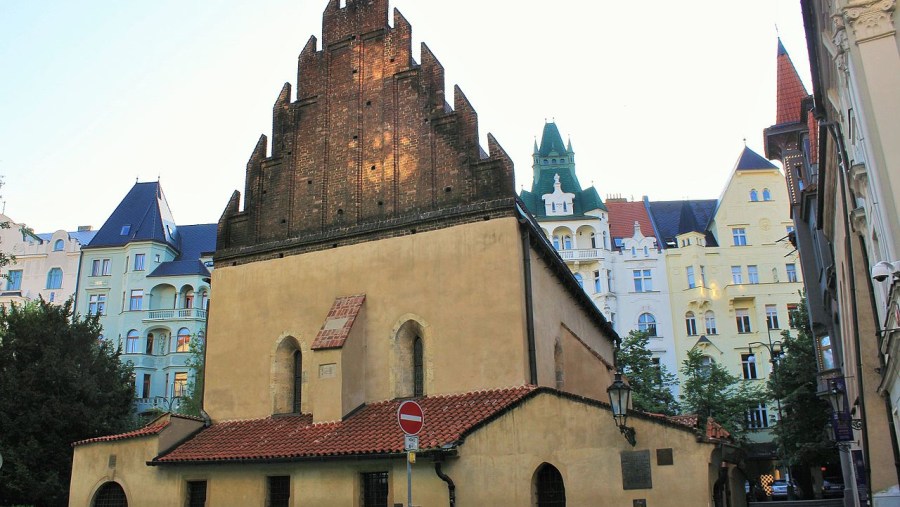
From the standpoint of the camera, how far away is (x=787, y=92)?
31844mm

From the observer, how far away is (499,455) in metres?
14.7

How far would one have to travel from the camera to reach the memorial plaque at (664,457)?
522 inches

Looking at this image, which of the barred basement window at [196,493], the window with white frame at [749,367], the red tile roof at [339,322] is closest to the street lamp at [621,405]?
the red tile roof at [339,322]

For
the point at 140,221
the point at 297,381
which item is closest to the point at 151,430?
the point at 297,381

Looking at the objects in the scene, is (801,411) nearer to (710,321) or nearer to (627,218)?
(710,321)

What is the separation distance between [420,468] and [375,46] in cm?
1285

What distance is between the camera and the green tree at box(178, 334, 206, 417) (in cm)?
3972

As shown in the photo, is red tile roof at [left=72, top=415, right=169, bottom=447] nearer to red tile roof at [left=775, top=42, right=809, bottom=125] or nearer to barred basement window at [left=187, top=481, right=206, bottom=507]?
barred basement window at [left=187, top=481, right=206, bottom=507]

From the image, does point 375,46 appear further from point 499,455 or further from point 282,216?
point 499,455

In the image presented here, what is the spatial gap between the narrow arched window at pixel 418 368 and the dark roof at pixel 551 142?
1643 inches

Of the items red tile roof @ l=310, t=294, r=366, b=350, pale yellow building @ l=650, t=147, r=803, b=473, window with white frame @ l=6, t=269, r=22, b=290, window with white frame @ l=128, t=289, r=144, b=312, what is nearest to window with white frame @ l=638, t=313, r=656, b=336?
pale yellow building @ l=650, t=147, r=803, b=473

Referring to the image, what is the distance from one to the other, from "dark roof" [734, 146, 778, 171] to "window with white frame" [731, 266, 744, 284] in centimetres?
809

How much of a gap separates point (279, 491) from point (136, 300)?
35.7 meters

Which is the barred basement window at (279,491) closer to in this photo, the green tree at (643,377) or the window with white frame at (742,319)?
the green tree at (643,377)
